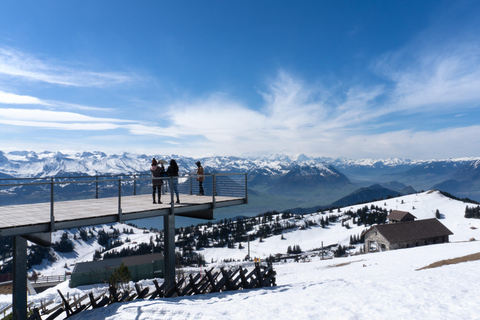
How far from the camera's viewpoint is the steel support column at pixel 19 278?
11461 millimetres

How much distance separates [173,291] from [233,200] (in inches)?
217

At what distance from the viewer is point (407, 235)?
2483 inches

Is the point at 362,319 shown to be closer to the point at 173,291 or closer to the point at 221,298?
the point at 221,298

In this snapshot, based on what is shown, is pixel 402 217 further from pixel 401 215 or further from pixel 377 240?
pixel 377 240

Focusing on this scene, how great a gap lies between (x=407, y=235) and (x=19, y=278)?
69834 mm

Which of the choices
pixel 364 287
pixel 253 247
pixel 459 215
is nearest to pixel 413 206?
pixel 459 215

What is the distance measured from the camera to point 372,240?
2699 inches

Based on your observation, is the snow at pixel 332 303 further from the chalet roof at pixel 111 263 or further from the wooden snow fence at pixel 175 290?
the chalet roof at pixel 111 263

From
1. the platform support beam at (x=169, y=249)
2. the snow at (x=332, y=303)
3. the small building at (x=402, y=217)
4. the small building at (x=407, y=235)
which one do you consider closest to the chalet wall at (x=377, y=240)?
the small building at (x=407, y=235)

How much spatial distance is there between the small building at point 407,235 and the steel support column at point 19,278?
214 ft

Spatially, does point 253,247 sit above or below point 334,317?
below

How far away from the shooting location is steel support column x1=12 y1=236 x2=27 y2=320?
11.5m

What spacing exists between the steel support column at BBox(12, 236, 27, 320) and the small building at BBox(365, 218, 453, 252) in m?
65.3

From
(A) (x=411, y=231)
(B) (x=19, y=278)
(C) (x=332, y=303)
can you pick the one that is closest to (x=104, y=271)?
(B) (x=19, y=278)
